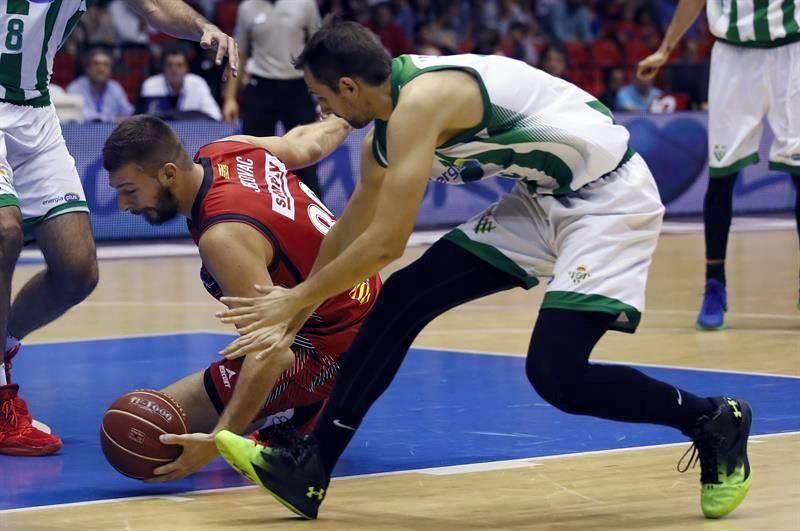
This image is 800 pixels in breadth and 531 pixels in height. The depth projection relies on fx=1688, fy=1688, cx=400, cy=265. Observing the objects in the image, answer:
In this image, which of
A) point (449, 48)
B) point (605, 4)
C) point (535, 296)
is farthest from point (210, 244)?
point (605, 4)

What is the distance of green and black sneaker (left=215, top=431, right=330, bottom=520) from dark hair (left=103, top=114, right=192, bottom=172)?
1025 millimetres

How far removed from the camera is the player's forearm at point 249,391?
16.2ft

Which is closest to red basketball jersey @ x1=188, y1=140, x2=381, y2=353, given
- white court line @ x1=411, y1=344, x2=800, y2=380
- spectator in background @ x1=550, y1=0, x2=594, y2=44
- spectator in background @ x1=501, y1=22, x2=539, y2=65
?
white court line @ x1=411, y1=344, x2=800, y2=380

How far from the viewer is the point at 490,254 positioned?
4.78 metres

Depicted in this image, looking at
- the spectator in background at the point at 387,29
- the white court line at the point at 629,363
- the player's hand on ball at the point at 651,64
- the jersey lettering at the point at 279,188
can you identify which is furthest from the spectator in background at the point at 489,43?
the jersey lettering at the point at 279,188

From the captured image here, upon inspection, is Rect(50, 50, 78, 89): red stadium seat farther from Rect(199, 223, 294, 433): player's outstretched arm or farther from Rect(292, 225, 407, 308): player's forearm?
Rect(292, 225, 407, 308): player's forearm

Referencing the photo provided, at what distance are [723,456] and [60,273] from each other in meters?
2.60

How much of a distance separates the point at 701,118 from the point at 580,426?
9.64 metres

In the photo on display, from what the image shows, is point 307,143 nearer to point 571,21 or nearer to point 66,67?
point 66,67

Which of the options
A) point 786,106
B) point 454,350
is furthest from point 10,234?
point 786,106

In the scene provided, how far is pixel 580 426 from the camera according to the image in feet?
19.5

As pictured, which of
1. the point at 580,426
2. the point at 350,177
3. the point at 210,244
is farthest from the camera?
the point at 350,177

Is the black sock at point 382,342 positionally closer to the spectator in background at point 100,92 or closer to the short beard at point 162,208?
the short beard at point 162,208

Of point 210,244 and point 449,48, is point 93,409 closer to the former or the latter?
point 210,244
